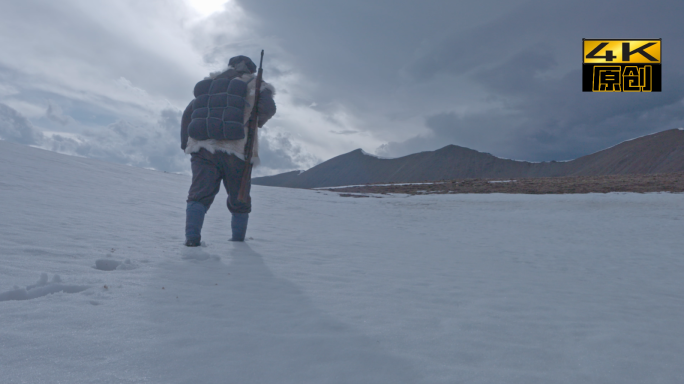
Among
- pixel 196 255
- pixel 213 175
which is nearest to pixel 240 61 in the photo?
pixel 213 175

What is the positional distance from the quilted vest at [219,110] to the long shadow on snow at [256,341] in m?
1.85

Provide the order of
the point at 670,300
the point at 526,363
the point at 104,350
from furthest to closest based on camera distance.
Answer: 1. the point at 670,300
2. the point at 526,363
3. the point at 104,350

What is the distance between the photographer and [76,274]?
7.75 feet

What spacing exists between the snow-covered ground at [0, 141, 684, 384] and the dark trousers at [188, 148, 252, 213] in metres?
0.55

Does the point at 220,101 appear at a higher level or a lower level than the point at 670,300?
higher

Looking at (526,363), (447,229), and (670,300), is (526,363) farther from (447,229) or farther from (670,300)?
(447,229)

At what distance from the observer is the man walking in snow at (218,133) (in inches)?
152

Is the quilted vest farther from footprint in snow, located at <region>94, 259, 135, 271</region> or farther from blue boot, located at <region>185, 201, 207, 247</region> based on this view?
footprint in snow, located at <region>94, 259, 135, 271</region>

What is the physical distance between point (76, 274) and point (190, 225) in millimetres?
1441

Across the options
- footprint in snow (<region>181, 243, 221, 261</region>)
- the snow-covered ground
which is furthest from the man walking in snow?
the snow-covered ground

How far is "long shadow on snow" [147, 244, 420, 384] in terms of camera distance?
4.78 ft

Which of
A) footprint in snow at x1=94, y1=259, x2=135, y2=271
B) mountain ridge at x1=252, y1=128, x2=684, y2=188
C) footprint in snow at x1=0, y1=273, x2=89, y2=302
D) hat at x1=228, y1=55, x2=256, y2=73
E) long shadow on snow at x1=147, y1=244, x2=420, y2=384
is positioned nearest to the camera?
long shadow on snow at x1=147, y1=244, x2=420, y2=384

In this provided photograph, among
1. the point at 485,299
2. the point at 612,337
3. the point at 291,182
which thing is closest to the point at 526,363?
the point at 612,337

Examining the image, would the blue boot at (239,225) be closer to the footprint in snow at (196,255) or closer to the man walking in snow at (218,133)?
the man walking in snow at (218,133)
